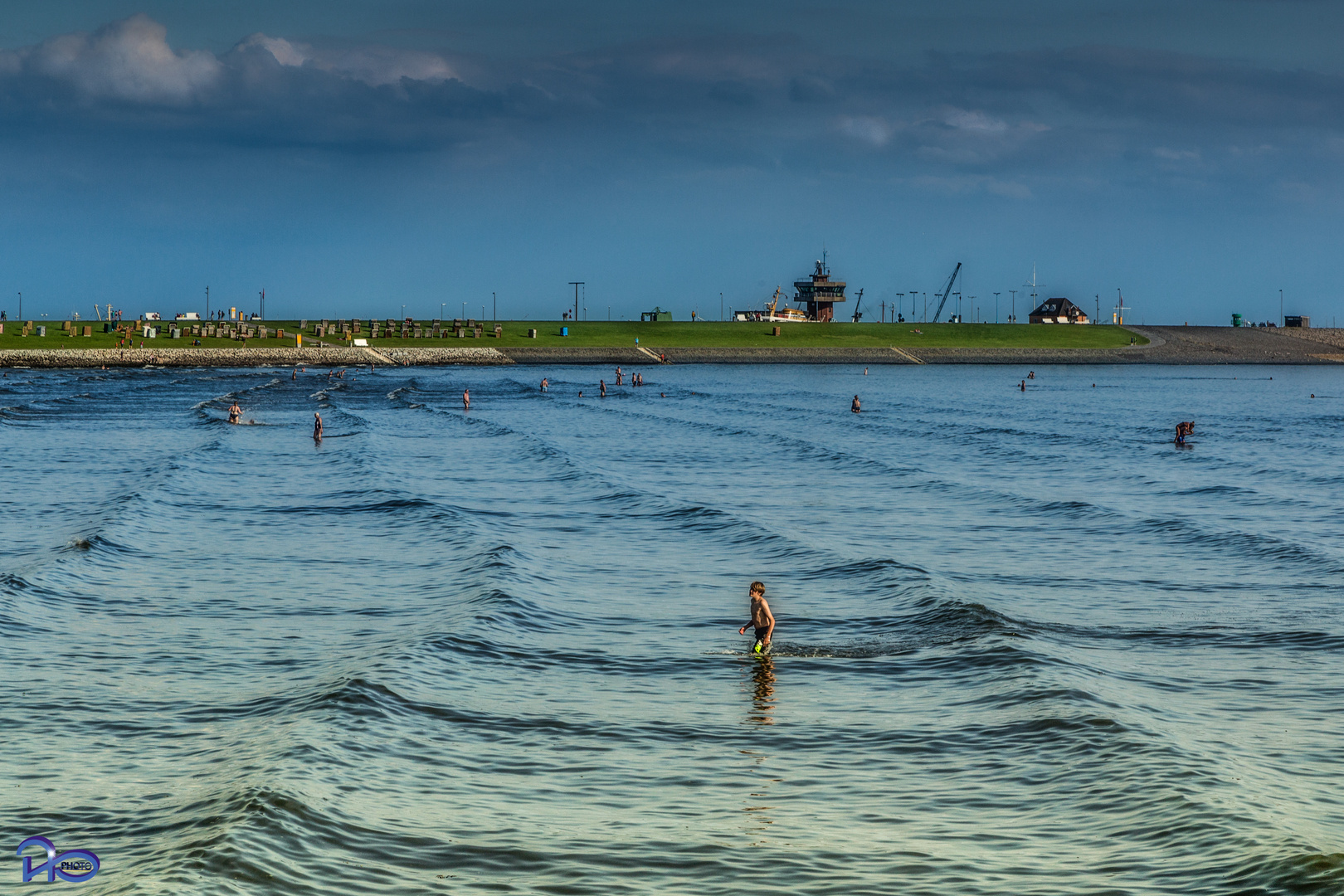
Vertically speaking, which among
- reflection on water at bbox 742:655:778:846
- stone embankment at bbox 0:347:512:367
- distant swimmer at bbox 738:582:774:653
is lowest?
reflection on water at bbox 742:655:778:846

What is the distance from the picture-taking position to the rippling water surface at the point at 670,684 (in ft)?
49.8

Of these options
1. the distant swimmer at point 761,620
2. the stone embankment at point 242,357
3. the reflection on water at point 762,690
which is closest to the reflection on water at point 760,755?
the reflection on water at point 762,690

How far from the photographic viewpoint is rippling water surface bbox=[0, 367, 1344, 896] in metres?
15.2

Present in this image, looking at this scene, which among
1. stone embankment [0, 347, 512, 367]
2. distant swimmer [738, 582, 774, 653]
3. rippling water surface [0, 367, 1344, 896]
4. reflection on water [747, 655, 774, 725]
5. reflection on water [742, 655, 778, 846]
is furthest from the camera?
stone embankment [0, 347, 512, 367]

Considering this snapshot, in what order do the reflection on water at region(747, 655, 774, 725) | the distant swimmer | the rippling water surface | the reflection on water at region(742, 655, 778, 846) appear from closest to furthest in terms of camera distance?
the rippling water surface
the reflection on water at region(742, 655, 778, 846)
the reflection on water at region(747, 655, 774, 725)
the distant swimmer

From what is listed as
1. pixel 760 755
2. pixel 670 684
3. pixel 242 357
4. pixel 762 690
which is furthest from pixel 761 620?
pixel 242 357

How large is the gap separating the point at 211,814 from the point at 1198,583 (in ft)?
81.0

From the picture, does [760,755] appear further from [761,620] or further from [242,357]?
[242,357]

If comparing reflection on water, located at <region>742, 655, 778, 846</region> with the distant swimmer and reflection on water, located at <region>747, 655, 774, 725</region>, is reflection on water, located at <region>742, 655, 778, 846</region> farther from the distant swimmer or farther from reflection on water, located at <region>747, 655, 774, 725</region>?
the distant swimmer

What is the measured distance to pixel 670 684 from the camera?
879 inches

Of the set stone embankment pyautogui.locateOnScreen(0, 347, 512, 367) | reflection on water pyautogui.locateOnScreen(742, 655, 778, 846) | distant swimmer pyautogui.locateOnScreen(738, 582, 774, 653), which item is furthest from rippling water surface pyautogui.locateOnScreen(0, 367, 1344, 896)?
stone embankment pyautogui.locateOnScreen(0, 347, 512, 367)

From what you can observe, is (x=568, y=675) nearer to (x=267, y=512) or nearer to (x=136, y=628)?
(x=136, y=628)

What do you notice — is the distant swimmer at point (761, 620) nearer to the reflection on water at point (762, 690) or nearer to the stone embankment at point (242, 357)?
the reflection on water at point (762, 690)

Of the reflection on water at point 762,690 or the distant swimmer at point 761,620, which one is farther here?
the distant swimmer at point 761,620
